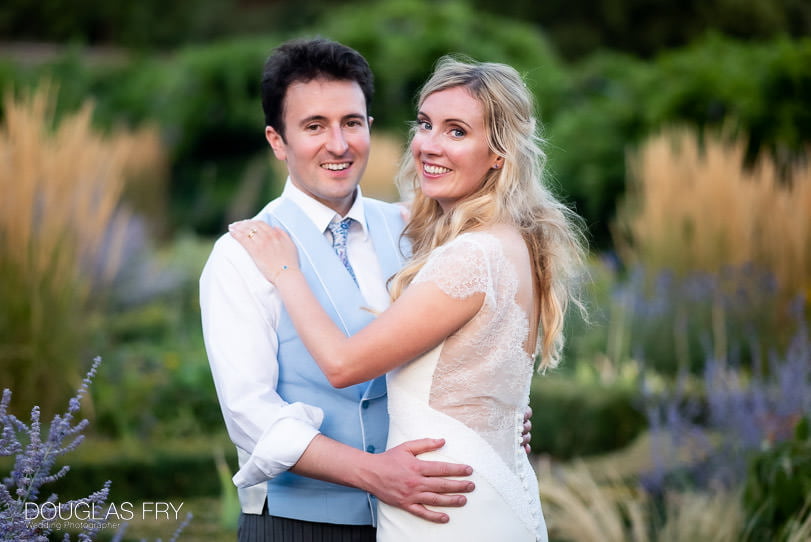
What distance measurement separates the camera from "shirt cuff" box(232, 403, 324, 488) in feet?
8.29

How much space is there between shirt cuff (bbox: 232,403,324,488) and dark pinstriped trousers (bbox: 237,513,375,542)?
0.80 ft

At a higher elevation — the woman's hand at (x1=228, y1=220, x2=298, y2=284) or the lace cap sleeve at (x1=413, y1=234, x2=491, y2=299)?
the woman's hand at (x1=228, y1=220, x2=298, y2=284)

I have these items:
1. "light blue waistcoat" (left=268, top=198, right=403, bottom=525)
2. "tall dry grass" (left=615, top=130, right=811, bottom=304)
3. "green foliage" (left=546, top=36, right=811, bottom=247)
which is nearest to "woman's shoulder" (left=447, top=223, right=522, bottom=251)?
"light blue waistcoat" (left=268, top=198, right=403, bottom=525)

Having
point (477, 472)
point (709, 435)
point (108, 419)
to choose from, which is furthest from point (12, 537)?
point (709, 435)

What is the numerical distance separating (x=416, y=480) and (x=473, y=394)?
0.28 meters

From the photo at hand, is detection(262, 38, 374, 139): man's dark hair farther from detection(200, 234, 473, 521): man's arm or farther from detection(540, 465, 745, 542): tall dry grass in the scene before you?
detection(540, 465, 745, 542): tall dry grass

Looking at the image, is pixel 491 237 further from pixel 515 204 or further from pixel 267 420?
pixel 267 420

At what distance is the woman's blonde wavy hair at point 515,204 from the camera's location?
271cm

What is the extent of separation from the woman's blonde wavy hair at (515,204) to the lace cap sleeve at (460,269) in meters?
0.10

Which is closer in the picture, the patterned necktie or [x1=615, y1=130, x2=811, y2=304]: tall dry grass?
the patterned necktie

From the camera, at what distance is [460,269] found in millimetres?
2549

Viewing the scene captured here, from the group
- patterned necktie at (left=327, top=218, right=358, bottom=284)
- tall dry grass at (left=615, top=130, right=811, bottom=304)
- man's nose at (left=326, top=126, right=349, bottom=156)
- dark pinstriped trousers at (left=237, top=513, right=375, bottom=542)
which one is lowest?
dark pinstriped trousers at (left=237, top=513, right=375, bottom=542)

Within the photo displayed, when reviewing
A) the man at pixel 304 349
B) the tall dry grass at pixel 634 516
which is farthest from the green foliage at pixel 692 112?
the man at pixel 304 349

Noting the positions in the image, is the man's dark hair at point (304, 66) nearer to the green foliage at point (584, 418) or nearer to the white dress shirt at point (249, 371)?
the white dress shirt at point (249, 371)
